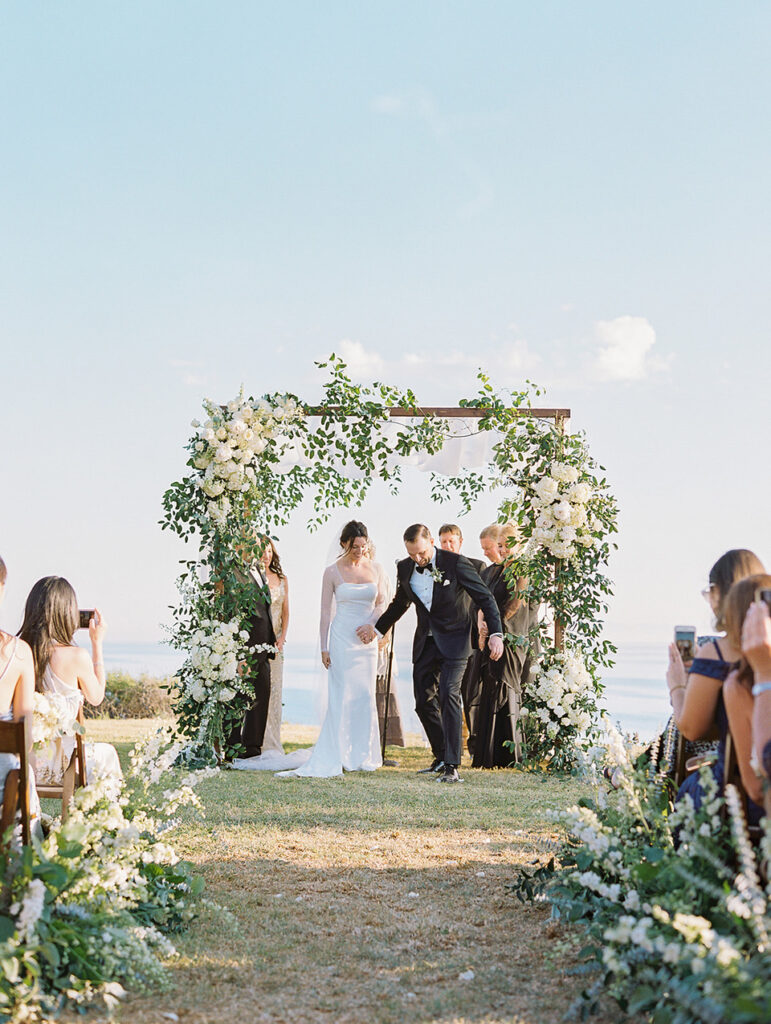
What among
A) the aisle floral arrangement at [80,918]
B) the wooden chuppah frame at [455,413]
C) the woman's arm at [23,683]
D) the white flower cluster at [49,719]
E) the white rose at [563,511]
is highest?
the wooden chuppah frame at [455,413]

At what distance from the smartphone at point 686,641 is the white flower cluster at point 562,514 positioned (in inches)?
192

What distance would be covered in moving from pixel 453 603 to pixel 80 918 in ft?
18.6

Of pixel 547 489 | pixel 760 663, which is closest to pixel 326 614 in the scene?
pixel 547 489

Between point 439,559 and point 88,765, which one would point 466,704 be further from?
point 88,765

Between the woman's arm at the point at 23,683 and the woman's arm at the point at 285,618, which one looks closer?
the woman's arm at the point at 23,683

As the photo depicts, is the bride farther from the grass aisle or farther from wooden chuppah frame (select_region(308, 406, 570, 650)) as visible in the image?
the grass aisle

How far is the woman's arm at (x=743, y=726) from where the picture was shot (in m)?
2.85

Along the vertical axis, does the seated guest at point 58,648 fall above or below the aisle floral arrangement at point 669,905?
above

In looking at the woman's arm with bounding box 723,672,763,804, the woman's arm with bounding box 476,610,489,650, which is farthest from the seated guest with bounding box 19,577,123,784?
the woman's arm with bounding box 476,610,489,650

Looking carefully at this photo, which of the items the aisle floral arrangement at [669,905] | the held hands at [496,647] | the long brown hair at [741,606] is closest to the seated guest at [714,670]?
the long brown hair at [741,606]

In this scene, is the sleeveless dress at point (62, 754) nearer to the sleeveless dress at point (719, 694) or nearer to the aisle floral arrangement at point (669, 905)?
the aisle floral arrangement at point (669, 905)

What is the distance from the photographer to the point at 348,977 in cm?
362

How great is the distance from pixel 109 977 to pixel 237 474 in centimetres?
568

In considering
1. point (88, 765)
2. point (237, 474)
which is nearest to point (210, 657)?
point (237, 474)
